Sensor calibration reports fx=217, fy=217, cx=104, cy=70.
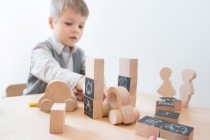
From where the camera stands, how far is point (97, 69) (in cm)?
48

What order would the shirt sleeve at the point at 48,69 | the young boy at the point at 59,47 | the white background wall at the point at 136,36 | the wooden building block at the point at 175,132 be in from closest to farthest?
the wooden building block at the point at 175,132, the shirt sleeve at the point at 48,69, the young boy at the point at 59,47, the white background wall at the point at 136,36

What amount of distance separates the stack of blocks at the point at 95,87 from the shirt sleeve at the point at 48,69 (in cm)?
13

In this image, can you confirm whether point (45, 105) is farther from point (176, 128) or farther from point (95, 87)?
point (176, 128)

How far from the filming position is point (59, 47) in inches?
35.4

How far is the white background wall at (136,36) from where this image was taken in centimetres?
87

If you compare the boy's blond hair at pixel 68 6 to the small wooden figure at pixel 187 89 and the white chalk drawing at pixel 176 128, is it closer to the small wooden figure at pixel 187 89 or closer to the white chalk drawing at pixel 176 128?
the small wooden figure at pixel 187 89

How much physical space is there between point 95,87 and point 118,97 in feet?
0.19

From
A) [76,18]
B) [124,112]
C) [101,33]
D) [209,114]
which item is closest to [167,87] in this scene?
[209,114]

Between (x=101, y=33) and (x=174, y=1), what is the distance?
0.54 m

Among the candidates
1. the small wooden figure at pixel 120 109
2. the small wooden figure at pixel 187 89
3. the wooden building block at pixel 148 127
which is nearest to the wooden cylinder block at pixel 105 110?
the small wooden figure at pixel 120 109

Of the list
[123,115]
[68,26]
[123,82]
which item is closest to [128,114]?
[123,115]

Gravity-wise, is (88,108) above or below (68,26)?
below

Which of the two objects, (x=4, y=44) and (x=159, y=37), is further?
(x=4, y=44)

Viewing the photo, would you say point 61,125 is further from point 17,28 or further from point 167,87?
point 17,28
